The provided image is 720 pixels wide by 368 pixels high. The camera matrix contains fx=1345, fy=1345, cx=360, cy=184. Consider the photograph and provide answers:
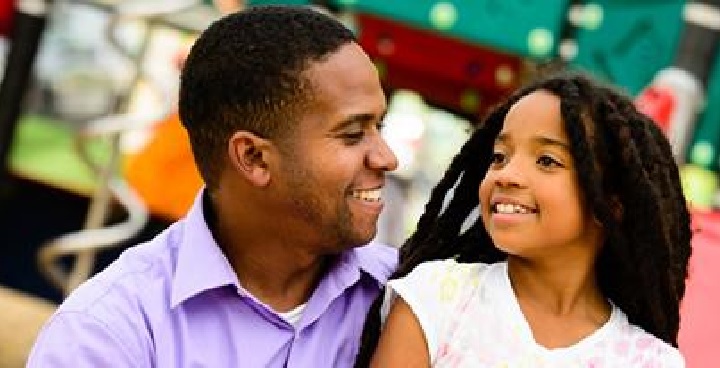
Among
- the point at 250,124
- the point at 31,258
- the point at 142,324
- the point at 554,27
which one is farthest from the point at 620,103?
the point at 31,258

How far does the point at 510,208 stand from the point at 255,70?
411mm

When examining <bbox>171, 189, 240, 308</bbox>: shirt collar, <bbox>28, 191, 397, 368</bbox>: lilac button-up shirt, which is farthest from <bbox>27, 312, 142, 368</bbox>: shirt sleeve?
<bbox>171, 189, 240, 308</bbox>: shirt collar

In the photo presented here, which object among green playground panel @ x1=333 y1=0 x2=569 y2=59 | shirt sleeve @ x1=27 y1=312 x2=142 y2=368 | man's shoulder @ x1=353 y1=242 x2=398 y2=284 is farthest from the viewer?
green playground panel @ x1=333 y1=0 x2=569 y2=59

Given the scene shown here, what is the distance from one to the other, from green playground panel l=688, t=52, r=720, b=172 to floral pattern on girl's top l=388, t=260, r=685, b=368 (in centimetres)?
241

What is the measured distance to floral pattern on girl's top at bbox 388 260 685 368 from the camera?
1.83 metres

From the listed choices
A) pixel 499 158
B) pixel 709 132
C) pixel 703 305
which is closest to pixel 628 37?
pixel 709 132

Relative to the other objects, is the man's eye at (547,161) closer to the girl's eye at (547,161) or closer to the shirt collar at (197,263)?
the girl's eye at (547,161)

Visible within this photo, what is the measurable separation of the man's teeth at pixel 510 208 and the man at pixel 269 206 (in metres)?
0.19

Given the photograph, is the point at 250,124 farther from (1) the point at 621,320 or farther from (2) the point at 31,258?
(2) the point at 31,258

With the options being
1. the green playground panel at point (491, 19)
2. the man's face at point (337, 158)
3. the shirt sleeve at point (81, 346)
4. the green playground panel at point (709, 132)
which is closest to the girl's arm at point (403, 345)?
the man's face at point (337, 158)

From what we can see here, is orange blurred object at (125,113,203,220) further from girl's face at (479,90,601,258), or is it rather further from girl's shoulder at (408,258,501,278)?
girl's face at (479,90,601,258)

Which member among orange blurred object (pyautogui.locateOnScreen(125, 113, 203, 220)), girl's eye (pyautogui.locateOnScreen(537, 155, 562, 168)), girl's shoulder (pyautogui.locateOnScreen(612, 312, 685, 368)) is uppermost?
girl's eye (pyautogui.locateOnScreen(537, 155, 562, 168))

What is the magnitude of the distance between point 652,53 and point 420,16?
737 millimetres

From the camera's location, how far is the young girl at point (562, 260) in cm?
178
